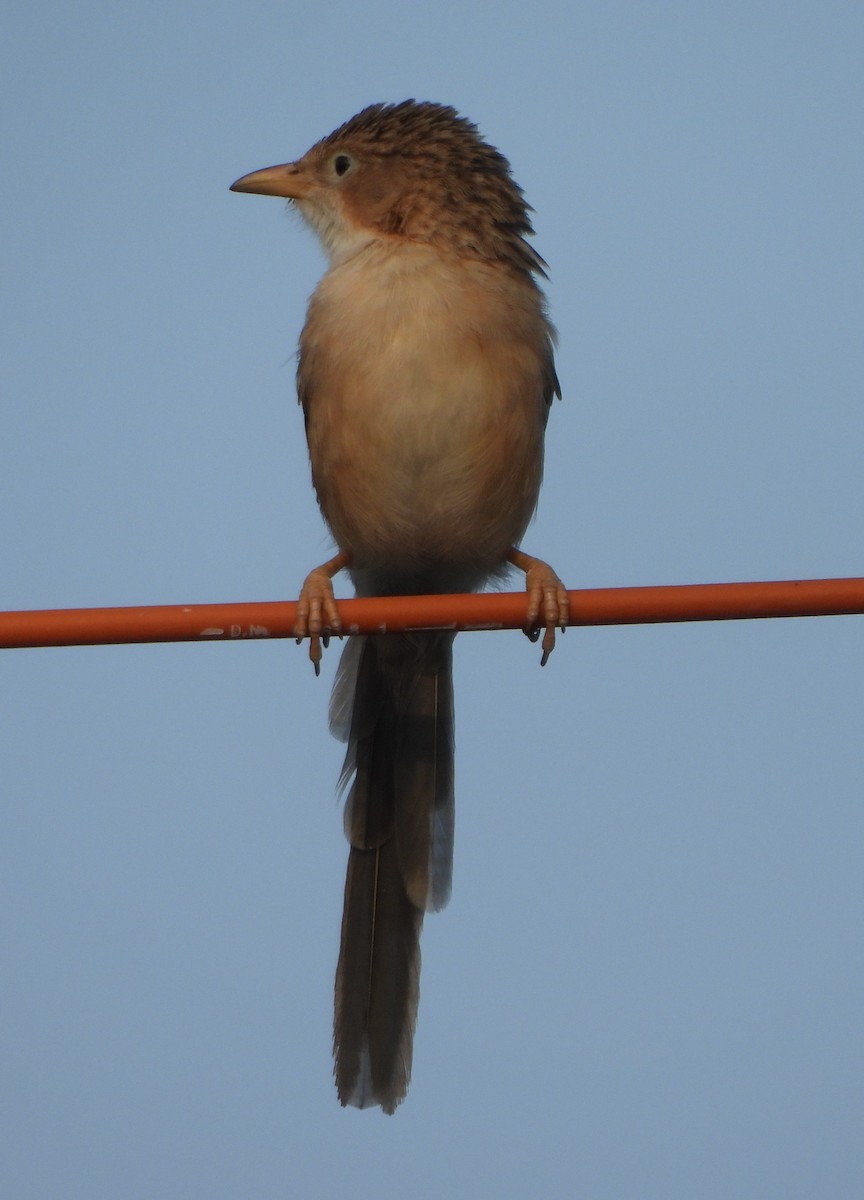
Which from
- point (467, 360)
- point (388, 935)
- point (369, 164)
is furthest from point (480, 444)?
point (388, 935)

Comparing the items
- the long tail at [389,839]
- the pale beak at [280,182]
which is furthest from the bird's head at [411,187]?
the long tail at [389,839]

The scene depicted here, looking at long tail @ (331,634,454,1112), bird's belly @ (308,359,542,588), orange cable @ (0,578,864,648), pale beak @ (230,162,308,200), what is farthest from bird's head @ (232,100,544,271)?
orange cable @ (0,578,864,648)

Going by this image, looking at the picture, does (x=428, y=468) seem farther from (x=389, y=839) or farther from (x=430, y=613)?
(x=430, y=613)

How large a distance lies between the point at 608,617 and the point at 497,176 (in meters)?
2.35

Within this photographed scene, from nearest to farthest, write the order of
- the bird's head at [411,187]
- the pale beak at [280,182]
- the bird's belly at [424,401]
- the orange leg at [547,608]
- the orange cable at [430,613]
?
the orange cable at [430,613], the orange leg at [547,608], the bird's belly at [424,401], the bird's head at [411,187], the pale beak at [280,182]

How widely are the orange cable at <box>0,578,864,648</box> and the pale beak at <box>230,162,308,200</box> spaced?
A: 7.96ft

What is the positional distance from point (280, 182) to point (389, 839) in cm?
222

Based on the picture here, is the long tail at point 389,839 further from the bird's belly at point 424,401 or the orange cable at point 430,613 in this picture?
the orange cable at point 430,613

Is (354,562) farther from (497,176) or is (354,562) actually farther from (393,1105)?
(393,1105)

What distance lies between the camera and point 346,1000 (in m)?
4.59

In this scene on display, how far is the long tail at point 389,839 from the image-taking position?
4.55 meters

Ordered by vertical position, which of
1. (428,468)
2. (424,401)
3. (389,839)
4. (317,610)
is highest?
(424,401)

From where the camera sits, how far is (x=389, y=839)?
490 centimetres

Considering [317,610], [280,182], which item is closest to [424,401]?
[317,610]
